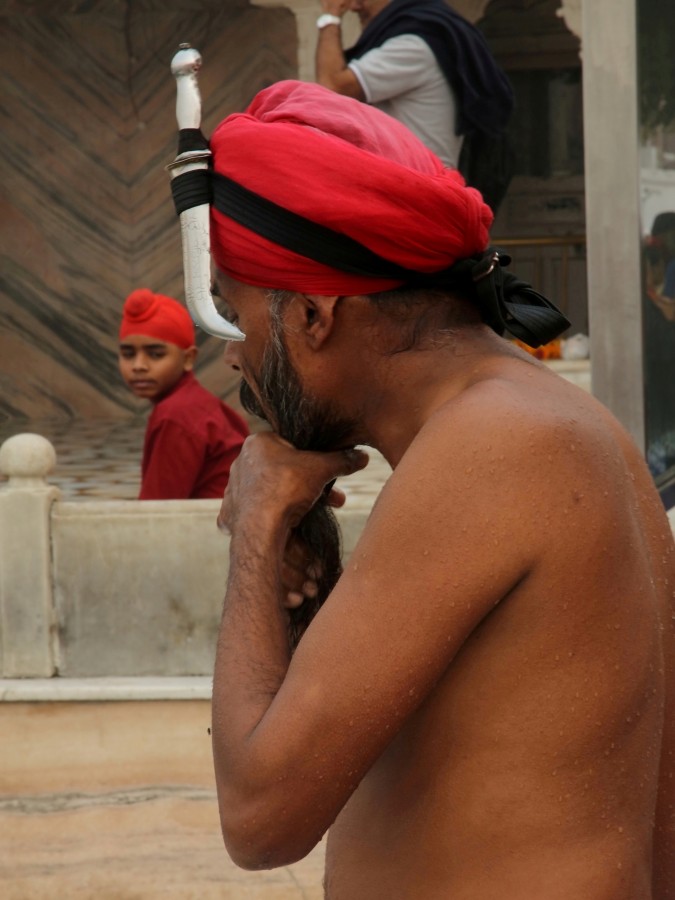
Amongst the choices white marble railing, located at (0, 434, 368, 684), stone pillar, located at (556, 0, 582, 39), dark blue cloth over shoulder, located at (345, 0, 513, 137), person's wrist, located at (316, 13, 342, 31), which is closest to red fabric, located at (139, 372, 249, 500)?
white marble railing, located at (0, 434, 368, 684)

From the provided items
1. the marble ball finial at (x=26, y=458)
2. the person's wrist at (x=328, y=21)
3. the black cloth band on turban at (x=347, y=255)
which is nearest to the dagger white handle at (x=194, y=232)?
the black cloth band on turban at (x=347, y=255)

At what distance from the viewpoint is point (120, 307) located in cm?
1107

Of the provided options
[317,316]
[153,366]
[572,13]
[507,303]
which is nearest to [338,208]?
[317,316]

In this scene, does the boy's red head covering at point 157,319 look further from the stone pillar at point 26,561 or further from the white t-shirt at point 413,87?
the white t-shirt at point 413,87

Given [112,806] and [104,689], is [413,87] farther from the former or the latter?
[112,806]

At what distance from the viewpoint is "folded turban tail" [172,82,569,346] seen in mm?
1712

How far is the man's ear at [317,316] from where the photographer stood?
1.76 m

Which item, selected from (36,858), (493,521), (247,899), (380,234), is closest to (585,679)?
(493,521)

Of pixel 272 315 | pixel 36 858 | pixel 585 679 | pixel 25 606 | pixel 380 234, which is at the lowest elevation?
pixel 36 858

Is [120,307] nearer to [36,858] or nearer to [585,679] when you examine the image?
[36,858]

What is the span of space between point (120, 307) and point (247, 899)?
709 centimetres

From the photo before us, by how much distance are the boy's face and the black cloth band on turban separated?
3.91m

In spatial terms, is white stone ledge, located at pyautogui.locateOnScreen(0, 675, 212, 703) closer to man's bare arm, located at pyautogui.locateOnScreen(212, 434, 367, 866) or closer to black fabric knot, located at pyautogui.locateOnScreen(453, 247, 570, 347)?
man's bare arm, located at pyautogui.locateOnScreen(212, 434, 367, 866)

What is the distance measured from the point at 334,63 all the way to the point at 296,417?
15.5 ft
